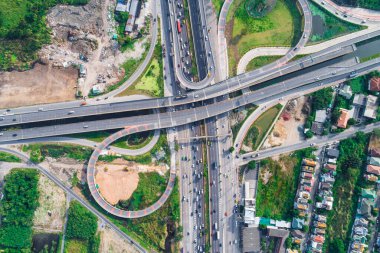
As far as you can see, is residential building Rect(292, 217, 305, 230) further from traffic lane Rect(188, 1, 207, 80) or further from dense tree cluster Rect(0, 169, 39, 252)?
dense tree cluster Rect(0, 169, 39, 252)

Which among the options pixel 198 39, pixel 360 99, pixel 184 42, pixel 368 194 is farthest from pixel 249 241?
pixel 184 42

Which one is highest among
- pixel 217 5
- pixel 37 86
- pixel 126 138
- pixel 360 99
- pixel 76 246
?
pixel 217 5

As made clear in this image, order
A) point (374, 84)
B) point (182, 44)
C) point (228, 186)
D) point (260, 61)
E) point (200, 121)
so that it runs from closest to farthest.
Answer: point (228, 186) < point (374, 84) < point (200, 121) < point (182, 44) < point (260, 61)

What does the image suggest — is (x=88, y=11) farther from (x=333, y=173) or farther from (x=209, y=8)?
(x=333, y=173)

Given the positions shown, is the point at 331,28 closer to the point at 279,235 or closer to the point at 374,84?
the point at 374,84

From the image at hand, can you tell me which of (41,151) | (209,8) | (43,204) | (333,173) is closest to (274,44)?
(209,8)

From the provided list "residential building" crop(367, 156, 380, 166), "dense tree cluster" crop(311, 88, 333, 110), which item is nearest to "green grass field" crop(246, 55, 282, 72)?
"dense tree cluster" crop(311, 88, 333, 110)
